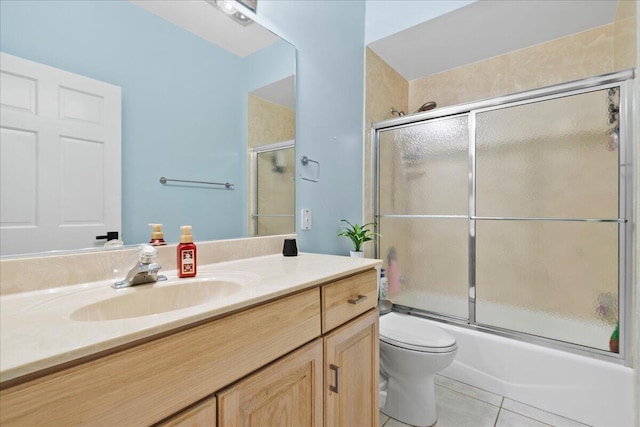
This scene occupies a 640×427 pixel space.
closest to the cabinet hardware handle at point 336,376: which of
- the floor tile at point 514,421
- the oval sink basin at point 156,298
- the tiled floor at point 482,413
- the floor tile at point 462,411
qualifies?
the oval sink basin at point 156,298

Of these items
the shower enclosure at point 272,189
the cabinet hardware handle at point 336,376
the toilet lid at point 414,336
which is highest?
the shower enclosure at point 272,189

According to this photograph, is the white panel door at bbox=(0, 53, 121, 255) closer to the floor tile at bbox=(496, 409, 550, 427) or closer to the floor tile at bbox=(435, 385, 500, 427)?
the floor tile at bbox=(435, 385, 500, 427)

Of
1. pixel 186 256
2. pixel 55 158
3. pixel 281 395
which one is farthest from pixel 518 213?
pixel 55 158

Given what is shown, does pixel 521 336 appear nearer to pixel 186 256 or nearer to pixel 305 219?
pixel 305 219

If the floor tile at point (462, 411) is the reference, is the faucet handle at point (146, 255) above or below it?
above

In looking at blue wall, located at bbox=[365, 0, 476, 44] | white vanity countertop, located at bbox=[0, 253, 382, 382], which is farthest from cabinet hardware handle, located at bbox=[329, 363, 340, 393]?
blue wall, located at bbox=[365, 0, 476, 44]

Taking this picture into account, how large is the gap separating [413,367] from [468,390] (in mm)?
640

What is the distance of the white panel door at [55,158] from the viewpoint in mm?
739

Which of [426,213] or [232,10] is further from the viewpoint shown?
[426,213]

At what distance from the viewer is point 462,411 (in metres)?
1.57

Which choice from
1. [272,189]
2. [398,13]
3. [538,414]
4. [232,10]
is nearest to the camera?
[232,10]

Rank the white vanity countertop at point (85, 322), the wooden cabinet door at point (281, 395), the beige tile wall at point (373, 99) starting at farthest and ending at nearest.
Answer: the beige tile wall at point (373, 99)
the wooden cabinet door at point (281, 395)
the white vanity countertop at point (85, 322)

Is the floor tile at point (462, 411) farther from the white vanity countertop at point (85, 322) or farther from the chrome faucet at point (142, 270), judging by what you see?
the chrome faucet at point (142, 270)

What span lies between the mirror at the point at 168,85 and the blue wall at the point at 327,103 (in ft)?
0.84
